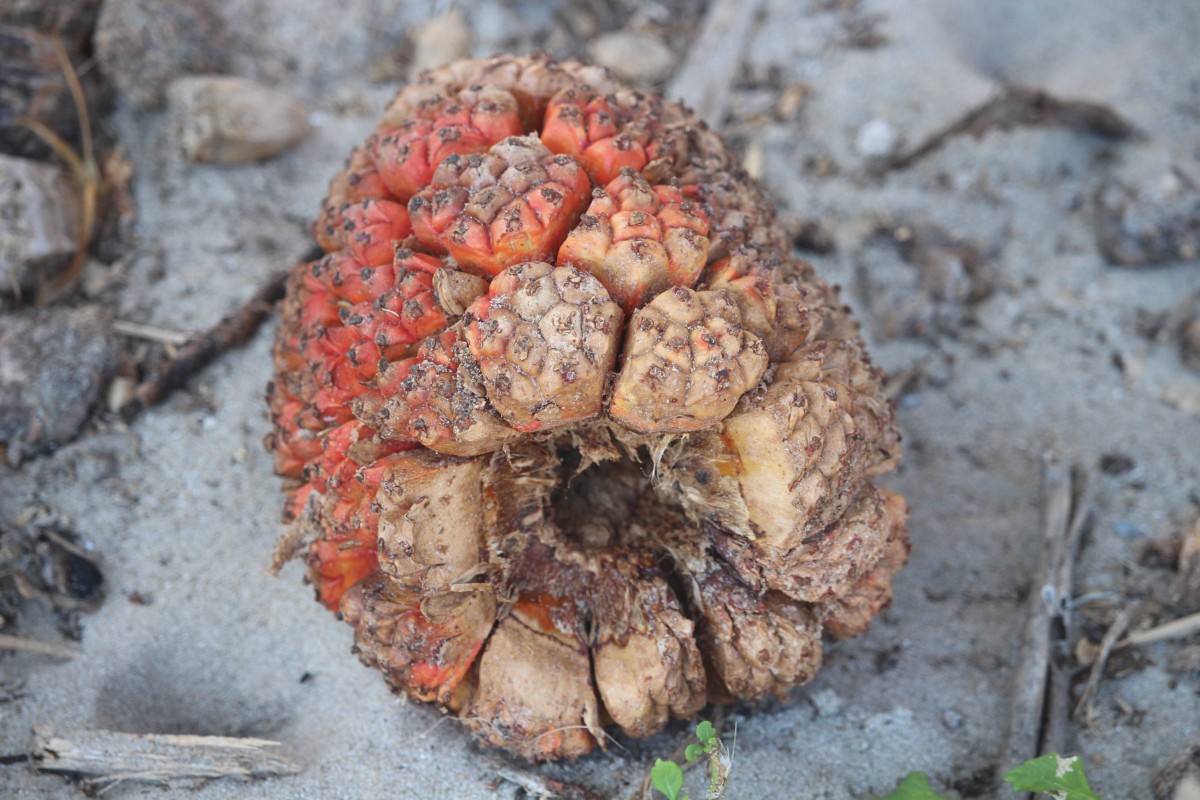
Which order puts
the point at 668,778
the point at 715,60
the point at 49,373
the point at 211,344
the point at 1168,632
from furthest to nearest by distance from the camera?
the point at 715,60
the point at 211,344
the point at 49,373
the point at 1168,632
the point at 668,778

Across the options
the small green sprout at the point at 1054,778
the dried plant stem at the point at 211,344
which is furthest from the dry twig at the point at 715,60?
the small green sprout at the point at 1054,778

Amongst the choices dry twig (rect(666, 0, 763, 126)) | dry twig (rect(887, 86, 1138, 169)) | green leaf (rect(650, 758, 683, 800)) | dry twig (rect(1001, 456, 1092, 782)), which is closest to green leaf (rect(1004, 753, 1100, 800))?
dry twig (rect(1001, 456, 1092, 782))

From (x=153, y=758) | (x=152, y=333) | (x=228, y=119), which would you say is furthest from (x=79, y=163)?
(x=153, y=758)

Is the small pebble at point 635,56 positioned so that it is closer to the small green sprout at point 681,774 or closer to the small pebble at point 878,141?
the small pebble at point 878,141

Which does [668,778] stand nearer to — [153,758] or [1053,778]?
[1053,778]

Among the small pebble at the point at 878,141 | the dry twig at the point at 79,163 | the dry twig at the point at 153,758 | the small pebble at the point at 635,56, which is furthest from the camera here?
the small pebble at the point at 635,56

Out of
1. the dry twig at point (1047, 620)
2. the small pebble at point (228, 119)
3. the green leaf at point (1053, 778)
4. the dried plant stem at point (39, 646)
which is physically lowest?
the dried plant stem at point (39, 646)
